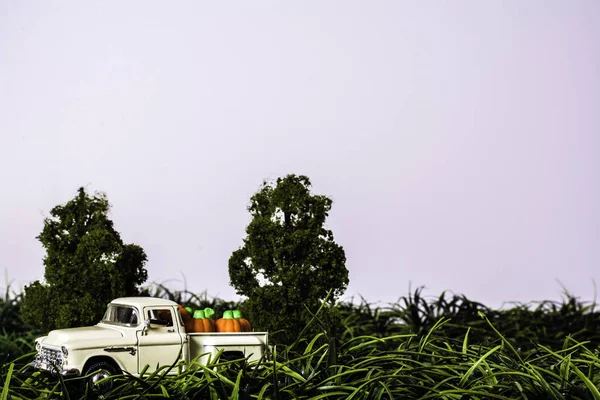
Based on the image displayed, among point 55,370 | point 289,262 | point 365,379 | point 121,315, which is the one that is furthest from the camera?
point 289,262

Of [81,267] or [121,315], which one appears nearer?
[121,315]

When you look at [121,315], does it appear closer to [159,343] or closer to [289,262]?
[159,343]

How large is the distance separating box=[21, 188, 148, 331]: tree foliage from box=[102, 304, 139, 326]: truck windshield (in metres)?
1.47

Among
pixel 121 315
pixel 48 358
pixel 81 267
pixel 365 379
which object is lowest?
pixel 365 379

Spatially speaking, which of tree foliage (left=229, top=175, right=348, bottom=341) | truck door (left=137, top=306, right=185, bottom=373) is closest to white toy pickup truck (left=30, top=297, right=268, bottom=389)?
truck door (left=137, top=306, right=185, bottom=373)

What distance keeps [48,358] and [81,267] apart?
2.55 m

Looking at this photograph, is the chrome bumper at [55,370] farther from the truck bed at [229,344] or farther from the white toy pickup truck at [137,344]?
the truck bed at [229,344]

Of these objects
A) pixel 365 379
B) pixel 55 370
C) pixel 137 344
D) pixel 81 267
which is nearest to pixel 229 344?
pixel 137 344

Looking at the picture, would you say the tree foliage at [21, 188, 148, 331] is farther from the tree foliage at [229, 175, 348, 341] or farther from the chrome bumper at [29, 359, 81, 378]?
the chrome bumper at [29, 359, 81, 378]

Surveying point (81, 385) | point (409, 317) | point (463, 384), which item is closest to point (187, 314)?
point (81, 385)

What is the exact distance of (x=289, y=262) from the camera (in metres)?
9.99

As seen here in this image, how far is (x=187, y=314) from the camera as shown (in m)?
8.66

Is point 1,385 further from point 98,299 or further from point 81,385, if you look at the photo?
point 98,299

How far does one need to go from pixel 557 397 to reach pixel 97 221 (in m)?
6.89
